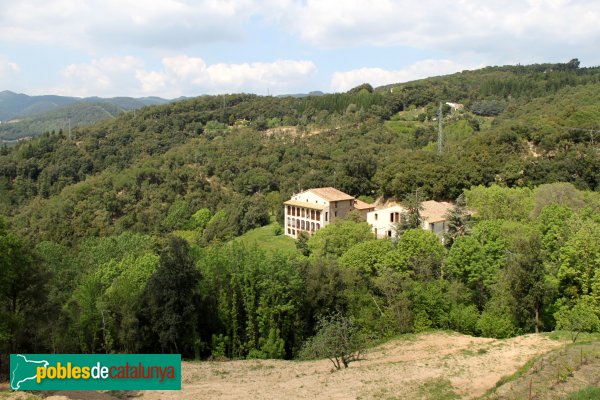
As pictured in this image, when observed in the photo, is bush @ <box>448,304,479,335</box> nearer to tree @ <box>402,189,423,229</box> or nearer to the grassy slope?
the grassy slope

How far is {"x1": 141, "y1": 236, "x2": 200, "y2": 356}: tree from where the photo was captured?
25.4 meters

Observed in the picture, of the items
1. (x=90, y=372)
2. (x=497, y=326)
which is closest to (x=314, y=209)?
(x=497, y=326)

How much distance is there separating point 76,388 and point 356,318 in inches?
598

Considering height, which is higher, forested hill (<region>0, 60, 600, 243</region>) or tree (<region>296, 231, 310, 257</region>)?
forested hill (<region>0, 60, 600, 243</region>)

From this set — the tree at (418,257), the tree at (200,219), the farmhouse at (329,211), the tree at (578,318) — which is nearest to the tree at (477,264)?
the tree at (418,257)

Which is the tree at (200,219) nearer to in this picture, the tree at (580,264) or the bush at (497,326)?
the bush at (497,326)

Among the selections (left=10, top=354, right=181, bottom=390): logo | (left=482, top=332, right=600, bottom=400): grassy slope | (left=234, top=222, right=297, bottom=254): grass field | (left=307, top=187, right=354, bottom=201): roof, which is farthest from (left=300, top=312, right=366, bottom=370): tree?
(left=307, top=187, right=354, bottom=201): roof

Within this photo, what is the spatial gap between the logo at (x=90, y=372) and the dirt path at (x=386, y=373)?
0.62 m

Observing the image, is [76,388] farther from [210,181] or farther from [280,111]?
[280,111]

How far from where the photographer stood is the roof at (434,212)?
1630 inches

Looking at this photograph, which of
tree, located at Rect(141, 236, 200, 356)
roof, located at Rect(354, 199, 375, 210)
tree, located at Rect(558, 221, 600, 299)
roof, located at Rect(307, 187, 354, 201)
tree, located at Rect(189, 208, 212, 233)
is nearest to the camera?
tree, located at Rect(141, 236, 200, 356)

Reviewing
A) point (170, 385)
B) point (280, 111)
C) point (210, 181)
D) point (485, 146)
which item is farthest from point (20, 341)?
point (280, 111)

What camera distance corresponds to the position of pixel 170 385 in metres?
17.9

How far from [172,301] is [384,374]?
11.2 m
